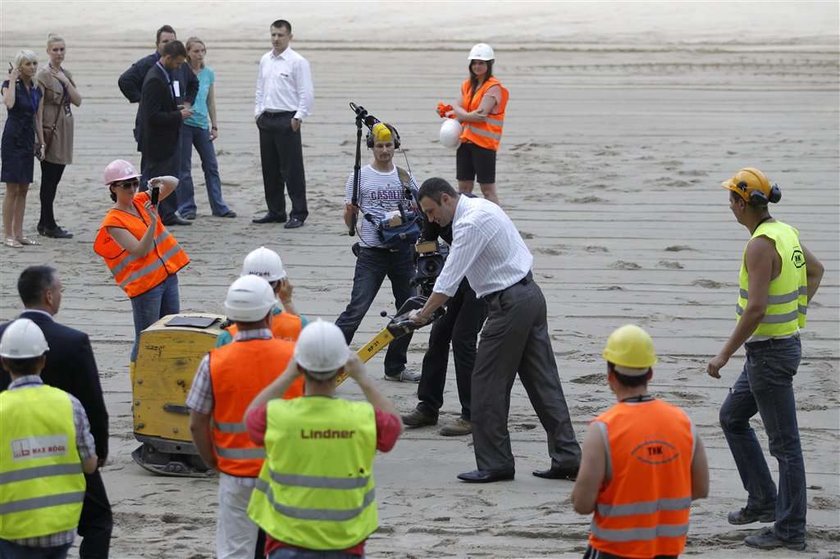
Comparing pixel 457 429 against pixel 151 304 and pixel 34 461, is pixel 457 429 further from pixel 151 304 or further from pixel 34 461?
pixel 34 461

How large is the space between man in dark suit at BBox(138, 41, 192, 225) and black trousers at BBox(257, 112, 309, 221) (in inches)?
36.7

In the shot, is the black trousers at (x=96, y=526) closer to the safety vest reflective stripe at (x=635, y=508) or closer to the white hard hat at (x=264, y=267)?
the white hard hat at (x=264, y=267)

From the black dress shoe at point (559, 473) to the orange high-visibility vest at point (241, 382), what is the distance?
270 centimetres

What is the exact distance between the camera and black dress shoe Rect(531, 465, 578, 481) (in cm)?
766

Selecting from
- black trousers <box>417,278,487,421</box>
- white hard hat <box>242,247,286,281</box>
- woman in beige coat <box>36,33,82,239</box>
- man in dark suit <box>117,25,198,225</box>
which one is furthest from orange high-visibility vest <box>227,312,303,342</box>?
woman in beige coat <box>36,33,82,239</box>

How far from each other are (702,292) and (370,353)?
4.27 m

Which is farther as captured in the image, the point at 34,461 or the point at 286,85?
the point at 286,85

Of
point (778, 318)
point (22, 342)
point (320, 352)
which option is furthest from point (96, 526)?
point (778, 318)

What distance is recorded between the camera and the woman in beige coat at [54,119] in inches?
511

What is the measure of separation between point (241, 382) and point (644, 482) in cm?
161

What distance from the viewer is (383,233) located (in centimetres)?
933

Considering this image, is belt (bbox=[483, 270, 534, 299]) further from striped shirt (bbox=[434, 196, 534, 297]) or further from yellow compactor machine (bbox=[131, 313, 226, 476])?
yellow compactor machine (bbox=[131, 313, 226, 476])

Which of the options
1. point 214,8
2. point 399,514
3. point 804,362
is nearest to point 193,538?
point 399,514

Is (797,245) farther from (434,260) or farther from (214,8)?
(214,8)
